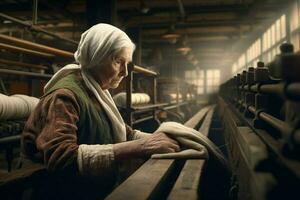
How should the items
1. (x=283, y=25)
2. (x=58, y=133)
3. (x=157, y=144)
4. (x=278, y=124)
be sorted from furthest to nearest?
(x=283, y=25) < (x=157, y=144) < (x=58, y=133) < (x=278, y=124)

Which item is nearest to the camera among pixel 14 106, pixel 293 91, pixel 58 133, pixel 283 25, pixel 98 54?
pixel 293 91

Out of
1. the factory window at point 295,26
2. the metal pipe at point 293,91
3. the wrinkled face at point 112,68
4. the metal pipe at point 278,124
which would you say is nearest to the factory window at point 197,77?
the factory window at point 295,26

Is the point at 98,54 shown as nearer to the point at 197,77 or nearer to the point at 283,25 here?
the point at 283,25

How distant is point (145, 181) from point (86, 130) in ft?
1.86

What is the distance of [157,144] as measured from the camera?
1.61 m

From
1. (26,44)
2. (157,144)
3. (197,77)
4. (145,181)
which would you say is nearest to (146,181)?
(145,181)

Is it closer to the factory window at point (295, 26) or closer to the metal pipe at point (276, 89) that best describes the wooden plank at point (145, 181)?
the metal pipe at point (276, 89)

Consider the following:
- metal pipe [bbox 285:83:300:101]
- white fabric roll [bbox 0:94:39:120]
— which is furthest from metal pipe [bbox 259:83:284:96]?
white fabric roll [bbox 0:94:39:120]

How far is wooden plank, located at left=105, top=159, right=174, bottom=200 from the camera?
1.13 meters

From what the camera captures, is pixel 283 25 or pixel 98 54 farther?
pixel 283 25

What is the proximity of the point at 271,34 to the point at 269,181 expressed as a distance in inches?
391

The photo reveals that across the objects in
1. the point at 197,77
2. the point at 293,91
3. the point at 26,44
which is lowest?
the point at 293,91

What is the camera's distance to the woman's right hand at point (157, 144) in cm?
155

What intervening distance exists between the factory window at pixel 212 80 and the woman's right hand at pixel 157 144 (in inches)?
816
